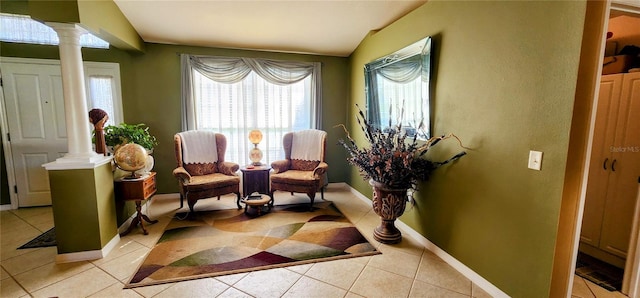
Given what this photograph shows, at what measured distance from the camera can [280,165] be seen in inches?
159

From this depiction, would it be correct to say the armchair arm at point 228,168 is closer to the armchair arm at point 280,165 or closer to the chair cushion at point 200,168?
the chair cushion at point 200,168

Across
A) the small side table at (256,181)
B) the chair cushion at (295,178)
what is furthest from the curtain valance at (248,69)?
the chair cushion at (295,178)

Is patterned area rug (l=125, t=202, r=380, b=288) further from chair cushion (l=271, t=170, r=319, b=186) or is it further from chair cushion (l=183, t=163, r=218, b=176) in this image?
chair cushion (l=183, t=163, r=218, b=176)

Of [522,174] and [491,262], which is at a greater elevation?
[522,174]

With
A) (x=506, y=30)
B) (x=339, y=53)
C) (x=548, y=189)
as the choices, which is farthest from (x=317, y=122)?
(x=548, y=189)

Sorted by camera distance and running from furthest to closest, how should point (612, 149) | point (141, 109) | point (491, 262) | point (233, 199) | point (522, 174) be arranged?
point (233, 199)
point (141, 109)
point (612, 149)
point (491, 262)
point (522, 174)

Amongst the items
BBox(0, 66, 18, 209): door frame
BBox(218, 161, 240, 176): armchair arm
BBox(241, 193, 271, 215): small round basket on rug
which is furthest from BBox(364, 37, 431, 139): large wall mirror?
BBox(0, 66, 18, 209): door frame

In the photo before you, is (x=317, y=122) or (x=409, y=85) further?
(x=317, y=122)

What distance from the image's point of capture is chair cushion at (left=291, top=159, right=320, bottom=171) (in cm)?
411

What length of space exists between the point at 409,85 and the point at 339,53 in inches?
79.2

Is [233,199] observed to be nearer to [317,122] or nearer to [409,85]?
[317,122]

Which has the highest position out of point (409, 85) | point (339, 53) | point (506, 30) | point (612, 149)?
point (339, 53)

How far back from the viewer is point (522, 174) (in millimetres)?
1747

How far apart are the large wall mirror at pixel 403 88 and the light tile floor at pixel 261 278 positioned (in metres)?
1.23
